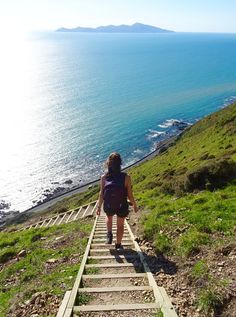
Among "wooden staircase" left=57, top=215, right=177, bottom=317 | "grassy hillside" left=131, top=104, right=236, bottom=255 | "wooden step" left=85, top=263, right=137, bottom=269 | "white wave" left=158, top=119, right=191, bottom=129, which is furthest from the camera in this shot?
"white wave" left=158, top=119, right=191, bottom=129

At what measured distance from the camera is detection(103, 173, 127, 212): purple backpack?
36.6ft

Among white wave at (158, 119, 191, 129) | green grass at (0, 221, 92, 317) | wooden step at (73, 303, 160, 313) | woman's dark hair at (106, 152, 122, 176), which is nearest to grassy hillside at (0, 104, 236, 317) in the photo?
green grass at (0, 221, 92, 317)

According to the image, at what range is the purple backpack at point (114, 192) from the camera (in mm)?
11148

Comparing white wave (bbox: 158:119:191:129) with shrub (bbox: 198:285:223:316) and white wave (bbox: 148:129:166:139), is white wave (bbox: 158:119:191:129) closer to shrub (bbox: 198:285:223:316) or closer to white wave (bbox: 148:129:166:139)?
white wave (bbox: 148:129:166:139)

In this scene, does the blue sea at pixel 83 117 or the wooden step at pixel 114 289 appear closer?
the wooden step at pixel 114 289

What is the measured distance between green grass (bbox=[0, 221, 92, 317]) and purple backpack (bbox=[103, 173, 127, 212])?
7.25 ft

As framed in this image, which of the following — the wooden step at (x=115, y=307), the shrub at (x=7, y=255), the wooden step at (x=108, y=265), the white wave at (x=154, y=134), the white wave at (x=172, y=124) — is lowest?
the white wave at (x=154, y=134)

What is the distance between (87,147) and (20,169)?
16593 mm

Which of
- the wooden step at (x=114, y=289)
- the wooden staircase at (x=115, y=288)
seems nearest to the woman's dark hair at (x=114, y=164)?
the wooden staircase at (x=115, y=288)

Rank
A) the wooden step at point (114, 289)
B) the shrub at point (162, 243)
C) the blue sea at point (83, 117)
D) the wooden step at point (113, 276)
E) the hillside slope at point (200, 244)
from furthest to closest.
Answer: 1. the blue sea at point (83, 117)
2. the shrub at point (162, 243)
3. the wooden step at point (113, 276)
4. the wooden step at point (114, 289)
5. the hillside slope at point (200, 244)

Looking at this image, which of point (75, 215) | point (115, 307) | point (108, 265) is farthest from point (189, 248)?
point (75, 215)

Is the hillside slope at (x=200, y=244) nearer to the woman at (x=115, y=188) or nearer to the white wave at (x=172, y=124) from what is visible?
the woman at (x=115, y=188)

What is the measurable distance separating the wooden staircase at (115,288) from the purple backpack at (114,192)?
1.51 m

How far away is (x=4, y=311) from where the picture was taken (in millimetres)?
10312
